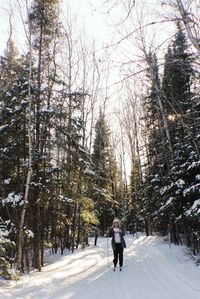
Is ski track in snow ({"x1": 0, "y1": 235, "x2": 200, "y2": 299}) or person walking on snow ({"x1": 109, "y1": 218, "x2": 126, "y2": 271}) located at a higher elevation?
person walking on snow ({"x1": 109, "y1": 218, "x2": 126, "y2": 271})

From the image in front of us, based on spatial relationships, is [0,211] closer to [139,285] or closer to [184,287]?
[139,285]

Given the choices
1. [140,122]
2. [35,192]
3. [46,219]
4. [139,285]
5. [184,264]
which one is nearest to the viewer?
[139,285]

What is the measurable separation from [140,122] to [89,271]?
24907mm

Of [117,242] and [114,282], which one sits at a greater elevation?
[117,242]

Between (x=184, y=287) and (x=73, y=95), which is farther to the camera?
(x=73, y=95)

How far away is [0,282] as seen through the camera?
10.1m

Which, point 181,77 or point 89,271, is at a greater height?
point 181,77

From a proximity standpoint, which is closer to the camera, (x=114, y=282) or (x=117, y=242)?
(x=114, y=282)

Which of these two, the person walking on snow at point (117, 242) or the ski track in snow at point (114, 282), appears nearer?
the ski track in snow at point (114, 282)

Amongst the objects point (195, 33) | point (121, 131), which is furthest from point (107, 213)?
point (195, 33)

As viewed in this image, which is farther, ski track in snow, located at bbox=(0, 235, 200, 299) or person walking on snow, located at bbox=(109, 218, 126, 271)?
person walking on snow, located at bbox=(109, 218, 126, 271)

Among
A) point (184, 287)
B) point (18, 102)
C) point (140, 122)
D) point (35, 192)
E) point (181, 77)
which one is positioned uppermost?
point (140, 122)

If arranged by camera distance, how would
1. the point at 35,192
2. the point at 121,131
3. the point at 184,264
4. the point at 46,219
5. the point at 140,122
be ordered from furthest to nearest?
1. the point at 121,131
2. the point at 140,122
3. the point at 46,219
4. the point at 35,192
5. the point at 184,264

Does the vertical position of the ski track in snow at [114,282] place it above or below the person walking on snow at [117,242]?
below
